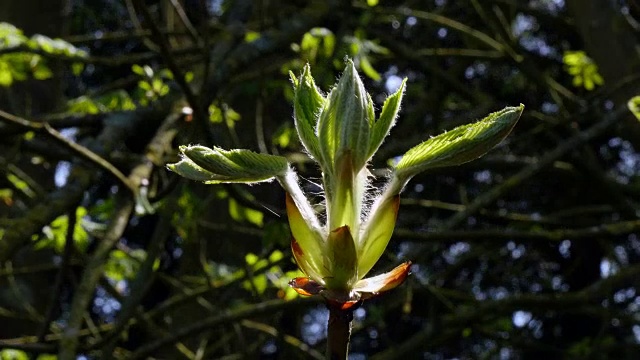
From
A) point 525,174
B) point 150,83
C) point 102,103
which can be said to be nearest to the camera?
point 150,83

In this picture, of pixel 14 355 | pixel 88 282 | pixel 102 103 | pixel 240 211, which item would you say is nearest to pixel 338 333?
pixel 88 282

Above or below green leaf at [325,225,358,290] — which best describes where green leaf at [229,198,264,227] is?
above

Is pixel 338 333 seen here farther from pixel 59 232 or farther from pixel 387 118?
pixel 59 232

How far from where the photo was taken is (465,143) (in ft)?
1.96

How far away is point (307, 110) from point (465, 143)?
17 centimetres

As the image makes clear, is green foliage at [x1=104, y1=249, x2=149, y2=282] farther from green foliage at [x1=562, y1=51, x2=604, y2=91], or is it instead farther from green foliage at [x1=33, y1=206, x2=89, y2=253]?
green foliage at [x1=562, y1=51, x2=604, y2=91]

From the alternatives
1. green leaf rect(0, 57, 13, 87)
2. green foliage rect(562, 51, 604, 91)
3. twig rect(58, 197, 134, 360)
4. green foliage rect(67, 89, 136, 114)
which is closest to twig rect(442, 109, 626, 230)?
green foliage rect(562, 51, 604, 91)

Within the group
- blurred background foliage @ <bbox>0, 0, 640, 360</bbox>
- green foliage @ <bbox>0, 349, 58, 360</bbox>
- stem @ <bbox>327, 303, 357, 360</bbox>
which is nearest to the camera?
stem @ <bbox>327, 303, 357, 360</bbox>

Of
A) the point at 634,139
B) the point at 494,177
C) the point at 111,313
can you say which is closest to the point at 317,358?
the point at 634,139

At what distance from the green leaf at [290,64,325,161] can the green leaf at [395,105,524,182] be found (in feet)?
0.34

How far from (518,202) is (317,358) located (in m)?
6.03

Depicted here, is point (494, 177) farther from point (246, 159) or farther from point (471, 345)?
point (246, 159)

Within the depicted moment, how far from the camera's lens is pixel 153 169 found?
2.64m

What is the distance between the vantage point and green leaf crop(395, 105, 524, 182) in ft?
1.93
